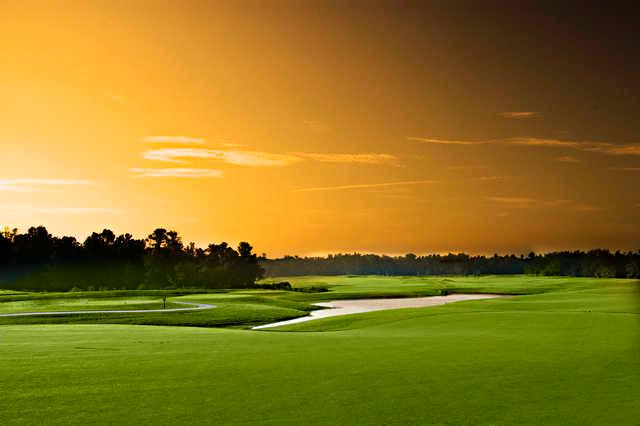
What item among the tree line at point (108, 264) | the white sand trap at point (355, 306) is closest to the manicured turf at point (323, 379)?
the white sand trap at point (355, 306)

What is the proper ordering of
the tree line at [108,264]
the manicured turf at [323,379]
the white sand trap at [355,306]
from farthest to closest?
1. the tree line at [108,264]
2. the white sand trap at [355,306]
3. the manicured turf at [323,379]

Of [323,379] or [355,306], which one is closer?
[323,379]

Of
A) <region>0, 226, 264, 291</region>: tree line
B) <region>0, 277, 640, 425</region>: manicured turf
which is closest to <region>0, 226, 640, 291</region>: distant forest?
<region>0, 226, 264, 291</region>: tree line

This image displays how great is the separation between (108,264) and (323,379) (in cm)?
14679

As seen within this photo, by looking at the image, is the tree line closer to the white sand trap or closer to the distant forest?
the distant forest

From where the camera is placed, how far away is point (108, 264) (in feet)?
504

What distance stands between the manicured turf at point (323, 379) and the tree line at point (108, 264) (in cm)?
11506

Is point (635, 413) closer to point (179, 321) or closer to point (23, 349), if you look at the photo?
point (23, 349)

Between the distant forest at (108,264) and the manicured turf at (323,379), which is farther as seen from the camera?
the distant forest at (108,264)

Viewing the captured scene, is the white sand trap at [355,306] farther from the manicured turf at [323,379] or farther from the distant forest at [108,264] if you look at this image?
the distant forest at [108,264]

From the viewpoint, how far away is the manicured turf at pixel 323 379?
1404 cm

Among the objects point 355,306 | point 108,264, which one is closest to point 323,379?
point 355,306

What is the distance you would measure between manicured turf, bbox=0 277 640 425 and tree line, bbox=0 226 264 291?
377 ft

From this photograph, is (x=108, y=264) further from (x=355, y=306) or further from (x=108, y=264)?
(x=355, y=306)
